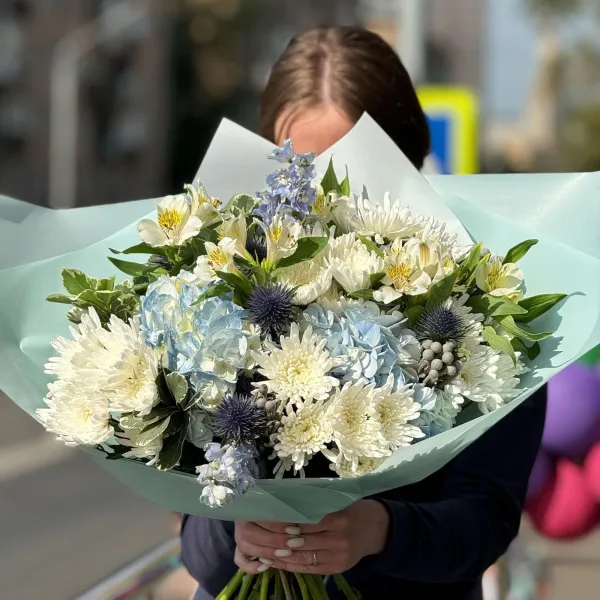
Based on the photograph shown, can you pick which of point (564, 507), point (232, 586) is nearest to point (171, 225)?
point (232, 586)

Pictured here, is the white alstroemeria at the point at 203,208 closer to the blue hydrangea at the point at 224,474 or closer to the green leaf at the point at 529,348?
the blue hydrangea at the point at 224,474

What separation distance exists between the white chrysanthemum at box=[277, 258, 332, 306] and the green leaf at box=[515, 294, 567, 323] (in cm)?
30

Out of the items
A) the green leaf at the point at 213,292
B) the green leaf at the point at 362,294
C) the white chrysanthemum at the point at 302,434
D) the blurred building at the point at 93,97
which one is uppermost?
the green leaf at the point at 213,292

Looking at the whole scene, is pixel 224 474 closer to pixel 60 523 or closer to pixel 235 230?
pixel 235 230

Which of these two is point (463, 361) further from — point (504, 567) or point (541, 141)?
point (541, 141)

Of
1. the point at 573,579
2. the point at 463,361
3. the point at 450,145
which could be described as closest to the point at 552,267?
the point at 463,361

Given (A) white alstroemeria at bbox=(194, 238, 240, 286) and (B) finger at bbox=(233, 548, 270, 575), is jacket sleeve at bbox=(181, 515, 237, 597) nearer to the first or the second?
(B) finger at bbox=(233, 548, 270, 575)

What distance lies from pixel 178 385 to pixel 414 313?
1.06ft

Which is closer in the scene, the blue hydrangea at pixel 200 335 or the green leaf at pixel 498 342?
the blue hydrangea at pixel 200 335

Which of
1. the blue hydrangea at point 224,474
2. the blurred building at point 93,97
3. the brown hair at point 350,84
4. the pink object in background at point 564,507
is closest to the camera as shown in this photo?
the blue hydrangea at point 224,474

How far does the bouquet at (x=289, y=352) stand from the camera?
1.39 meters

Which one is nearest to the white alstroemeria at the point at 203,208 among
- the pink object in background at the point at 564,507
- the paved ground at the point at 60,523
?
the pink object in background at the point at 564,507

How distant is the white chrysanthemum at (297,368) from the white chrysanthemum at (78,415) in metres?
0.20

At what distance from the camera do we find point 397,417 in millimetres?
1418
